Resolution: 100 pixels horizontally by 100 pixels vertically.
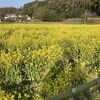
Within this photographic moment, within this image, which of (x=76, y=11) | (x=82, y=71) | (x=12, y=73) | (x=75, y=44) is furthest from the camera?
(x=76, y=11)

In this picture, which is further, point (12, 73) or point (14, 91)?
point (12, 73)

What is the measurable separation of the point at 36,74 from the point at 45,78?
0.25 meters

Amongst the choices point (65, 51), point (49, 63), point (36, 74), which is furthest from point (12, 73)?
point (65, 51)

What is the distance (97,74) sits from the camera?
6371 mm

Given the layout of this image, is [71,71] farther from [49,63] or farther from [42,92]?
[42,92]

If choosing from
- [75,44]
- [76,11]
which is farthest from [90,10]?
[75,44]

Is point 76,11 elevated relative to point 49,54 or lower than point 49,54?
lower

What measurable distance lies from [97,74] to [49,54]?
0.89m

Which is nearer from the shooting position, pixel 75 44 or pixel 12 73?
pixel 12 73

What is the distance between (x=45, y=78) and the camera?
5809 millimetres

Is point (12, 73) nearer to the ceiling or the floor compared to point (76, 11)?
nearer to the ceiling

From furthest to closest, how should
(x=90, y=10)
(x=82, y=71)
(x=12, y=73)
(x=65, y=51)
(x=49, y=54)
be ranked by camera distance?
(x=90, y=10)
(x=65, y=51)
(x=49, y=54)
(x=82, y=71)
(x=12, y=73)

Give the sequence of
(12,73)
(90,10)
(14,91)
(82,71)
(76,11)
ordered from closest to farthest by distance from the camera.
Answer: (14,91) < (12,73) < (82,71) < (90,10) < (76,11)

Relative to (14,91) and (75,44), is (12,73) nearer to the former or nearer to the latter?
(14,91)
